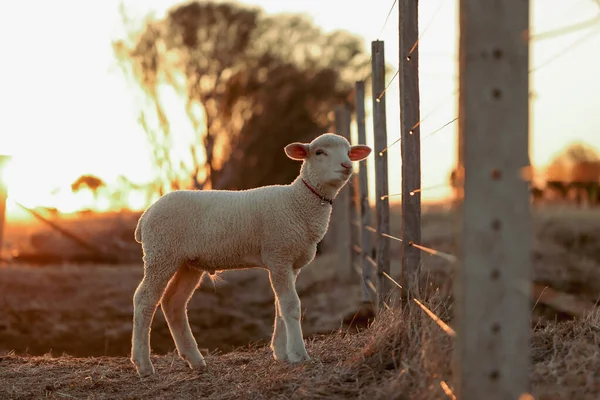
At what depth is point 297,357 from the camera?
5133 millimetres

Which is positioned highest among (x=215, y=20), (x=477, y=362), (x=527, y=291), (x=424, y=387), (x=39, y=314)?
(x=215, y=20)

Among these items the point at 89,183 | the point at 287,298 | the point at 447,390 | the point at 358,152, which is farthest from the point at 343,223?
the point at 447,390

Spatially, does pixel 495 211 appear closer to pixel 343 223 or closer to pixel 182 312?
pixel 182 312

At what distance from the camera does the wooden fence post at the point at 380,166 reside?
6770 mm

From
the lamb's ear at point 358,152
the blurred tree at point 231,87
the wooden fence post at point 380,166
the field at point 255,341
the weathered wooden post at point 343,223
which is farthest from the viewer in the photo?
the blurred tree at point 231,87

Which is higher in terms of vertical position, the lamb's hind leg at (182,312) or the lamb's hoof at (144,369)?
the lamb's hind leg at (182,312)

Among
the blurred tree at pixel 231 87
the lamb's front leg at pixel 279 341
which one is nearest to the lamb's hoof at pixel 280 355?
the lamb's front leg at pixel 279 341

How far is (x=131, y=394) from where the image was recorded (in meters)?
4.99

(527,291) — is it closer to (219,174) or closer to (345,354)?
(345,354)

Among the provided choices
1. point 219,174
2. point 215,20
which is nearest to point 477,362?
point 219,174

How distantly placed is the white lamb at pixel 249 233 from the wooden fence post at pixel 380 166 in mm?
1232

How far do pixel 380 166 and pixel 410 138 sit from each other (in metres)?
1.87

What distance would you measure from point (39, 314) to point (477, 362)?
843 centimetres

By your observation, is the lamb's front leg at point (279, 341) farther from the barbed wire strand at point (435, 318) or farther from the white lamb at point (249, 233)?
the barbed wire strand at point (435, 318)
